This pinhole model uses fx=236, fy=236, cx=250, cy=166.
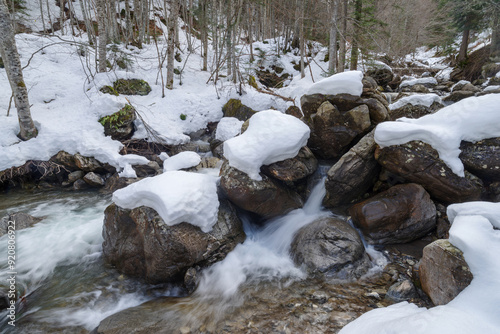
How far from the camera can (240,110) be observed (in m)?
10.4

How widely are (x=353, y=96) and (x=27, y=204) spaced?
29.2ft

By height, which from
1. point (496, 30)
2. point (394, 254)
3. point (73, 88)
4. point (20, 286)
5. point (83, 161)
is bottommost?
point (20, 286)

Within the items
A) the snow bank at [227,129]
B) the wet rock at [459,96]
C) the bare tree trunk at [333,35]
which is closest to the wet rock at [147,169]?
the snow bank at [227,129]

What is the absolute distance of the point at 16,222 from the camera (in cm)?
521

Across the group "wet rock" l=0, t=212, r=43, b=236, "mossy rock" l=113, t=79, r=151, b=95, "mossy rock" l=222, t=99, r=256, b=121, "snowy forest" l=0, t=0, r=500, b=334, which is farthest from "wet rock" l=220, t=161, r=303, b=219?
"mossy rock" l=113, t=79, r=151, b=95

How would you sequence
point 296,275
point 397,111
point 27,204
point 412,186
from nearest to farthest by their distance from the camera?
point 296,275, point 412,186, point 27,204, point 397,111

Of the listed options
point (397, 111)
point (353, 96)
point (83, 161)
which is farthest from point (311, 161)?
point (83, 161)

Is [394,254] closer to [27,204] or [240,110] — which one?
[240,110]

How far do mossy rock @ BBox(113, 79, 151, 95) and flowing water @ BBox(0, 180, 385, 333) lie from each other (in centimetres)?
673

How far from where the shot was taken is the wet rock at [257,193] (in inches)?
172

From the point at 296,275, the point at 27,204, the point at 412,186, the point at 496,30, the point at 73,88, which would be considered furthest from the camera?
the point at 496,30

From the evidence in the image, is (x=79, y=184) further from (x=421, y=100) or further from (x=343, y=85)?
(x=421, y=100)

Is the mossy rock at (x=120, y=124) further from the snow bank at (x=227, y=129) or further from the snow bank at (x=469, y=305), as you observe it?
the snow bank at (x=469, y=305)

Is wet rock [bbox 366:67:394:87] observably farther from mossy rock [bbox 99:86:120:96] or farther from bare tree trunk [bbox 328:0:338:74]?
mossy rock [bbox 99:86:120:96]
